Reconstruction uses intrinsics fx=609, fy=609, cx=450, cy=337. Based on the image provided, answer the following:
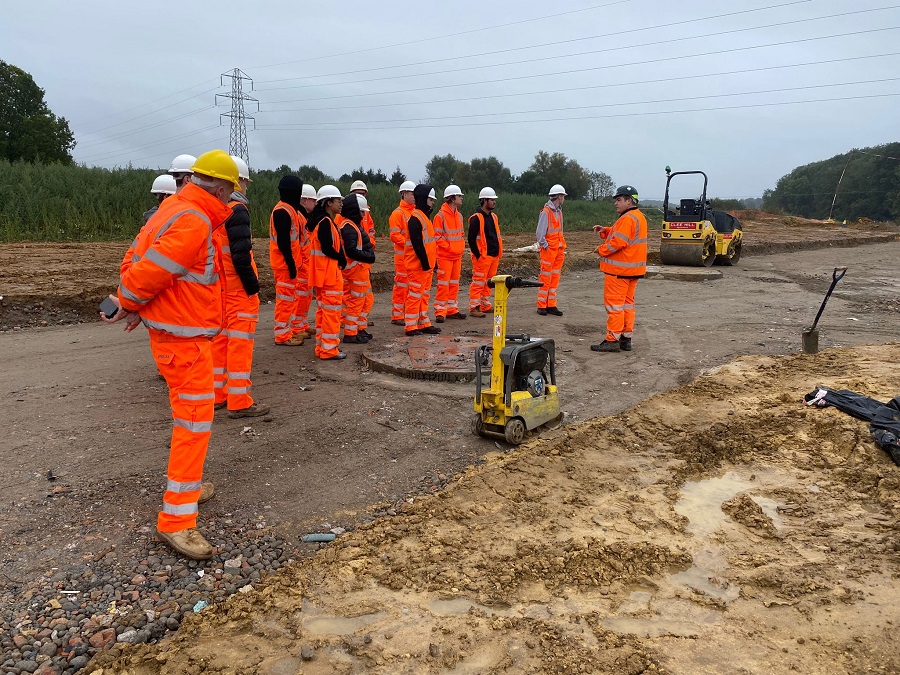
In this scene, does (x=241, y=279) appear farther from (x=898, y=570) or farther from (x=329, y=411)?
(x=898, y=570)

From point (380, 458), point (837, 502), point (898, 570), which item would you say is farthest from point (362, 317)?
point (898, 570)

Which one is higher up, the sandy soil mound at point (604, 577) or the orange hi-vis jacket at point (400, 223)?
the orange hi-vis jacket at point (400, 223)

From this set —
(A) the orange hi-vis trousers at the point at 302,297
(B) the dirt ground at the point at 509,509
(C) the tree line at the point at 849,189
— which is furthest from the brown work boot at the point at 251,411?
(C) the tree line at the point at 849,189

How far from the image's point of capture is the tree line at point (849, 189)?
6209 cm

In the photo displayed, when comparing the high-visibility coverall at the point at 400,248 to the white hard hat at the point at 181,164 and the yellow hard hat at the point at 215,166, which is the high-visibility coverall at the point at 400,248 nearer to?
the white hard hat at the point at 181,164

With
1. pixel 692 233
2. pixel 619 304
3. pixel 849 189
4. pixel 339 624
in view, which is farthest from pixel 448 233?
pixel 849 189

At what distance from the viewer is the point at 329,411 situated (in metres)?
5.69

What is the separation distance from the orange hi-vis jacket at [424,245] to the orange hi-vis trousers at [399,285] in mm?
181

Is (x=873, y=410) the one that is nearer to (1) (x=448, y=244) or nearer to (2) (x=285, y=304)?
(1) (x=448, y=244)

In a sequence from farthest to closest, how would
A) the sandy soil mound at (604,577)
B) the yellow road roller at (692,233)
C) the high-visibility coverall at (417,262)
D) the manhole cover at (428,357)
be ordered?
the yellow road roller at (692,233), the high-visibility coverall at (417,262), the manhole cover at (428,357), the sandy soil mound at (604,577)

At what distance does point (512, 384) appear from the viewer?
16.2 feet

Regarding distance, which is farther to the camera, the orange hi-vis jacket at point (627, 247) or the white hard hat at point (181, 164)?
the orange hi-vis jacket at point (627, 247)

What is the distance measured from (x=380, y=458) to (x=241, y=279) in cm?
192

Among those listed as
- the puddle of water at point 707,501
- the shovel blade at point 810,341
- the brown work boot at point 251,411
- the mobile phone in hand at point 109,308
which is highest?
the mobile phone in hand at point 109,308
